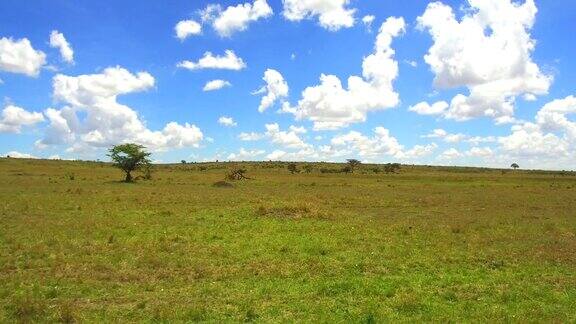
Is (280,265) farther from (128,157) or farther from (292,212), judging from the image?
(128,157)

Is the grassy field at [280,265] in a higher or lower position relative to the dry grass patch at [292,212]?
lower

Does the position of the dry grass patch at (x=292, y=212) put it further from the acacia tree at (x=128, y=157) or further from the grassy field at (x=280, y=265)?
the acacia tree at (x=128, y=157)

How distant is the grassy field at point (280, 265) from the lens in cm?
1306

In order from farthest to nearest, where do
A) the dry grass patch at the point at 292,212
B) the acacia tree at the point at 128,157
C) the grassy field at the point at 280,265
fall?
the acacia tree at the point at 128,157
the dry grass patch at the point at 292,212
the grassy field at the point at 280,265

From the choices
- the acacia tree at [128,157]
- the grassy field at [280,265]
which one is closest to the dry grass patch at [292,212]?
the grassy field at [280,265]

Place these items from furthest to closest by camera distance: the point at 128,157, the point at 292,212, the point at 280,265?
1. the point at 128,157
2. the point at 292,212
3. the point at 280,265

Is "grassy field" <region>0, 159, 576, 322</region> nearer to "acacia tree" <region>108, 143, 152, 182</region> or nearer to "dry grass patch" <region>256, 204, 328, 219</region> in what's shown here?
"dry grass patch" <region>256, 204, 328, 219</region>

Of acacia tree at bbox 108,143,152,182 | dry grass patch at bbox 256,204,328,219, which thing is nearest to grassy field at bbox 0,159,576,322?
dry grass patch at bbox 256,204,328,219

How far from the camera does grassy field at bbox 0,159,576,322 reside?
42.9ft

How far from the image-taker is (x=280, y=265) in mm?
18625

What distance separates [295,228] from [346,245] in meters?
5.70

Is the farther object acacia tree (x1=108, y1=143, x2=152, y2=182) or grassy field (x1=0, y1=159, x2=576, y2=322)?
acacia tree (x1=108, y1=143, x2=152, y2=182)


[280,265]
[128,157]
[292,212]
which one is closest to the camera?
[280,265]

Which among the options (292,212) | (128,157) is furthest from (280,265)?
(128,157)
